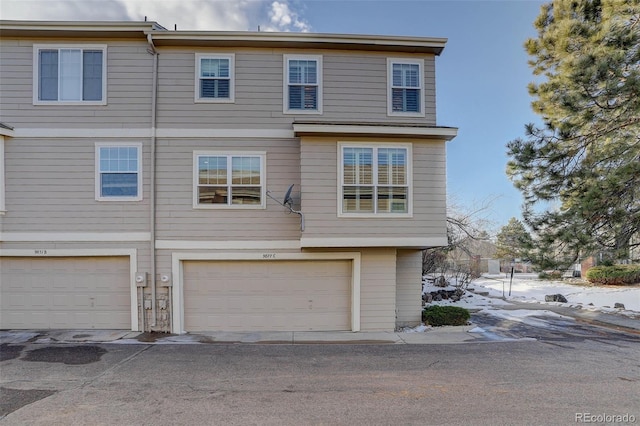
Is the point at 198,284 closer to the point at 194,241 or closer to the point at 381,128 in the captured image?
the point at 194,241

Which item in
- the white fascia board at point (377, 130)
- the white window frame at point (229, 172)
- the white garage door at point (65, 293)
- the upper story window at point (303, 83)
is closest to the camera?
the white fascia board at point (377, 130)

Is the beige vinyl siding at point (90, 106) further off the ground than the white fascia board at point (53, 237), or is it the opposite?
the beige vinyl siding at point (90, 106)

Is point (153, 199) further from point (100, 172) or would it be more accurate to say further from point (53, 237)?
point (53, 237)

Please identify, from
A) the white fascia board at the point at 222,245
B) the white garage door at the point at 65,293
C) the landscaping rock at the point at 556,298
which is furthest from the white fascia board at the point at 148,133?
the landscaping rock at the point at 556,298

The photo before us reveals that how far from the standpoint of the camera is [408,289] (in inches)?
405

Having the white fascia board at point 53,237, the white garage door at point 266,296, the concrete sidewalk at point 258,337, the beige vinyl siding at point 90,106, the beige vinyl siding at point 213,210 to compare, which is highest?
Answer: the beige vinyl siding at point 90,106

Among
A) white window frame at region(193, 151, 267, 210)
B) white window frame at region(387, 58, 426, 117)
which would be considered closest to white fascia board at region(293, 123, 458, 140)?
white window frame at region(387, 58, 426, 117)

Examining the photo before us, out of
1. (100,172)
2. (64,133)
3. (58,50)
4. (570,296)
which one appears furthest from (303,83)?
(570,296)

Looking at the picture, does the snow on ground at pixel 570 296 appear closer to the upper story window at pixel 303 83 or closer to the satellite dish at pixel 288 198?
the satellite dish at pixel 288 198

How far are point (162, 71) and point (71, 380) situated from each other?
24.7 feet

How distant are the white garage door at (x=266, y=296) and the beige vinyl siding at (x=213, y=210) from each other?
0.83m

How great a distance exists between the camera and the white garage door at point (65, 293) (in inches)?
373

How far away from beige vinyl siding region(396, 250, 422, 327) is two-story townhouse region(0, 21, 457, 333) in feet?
1.48

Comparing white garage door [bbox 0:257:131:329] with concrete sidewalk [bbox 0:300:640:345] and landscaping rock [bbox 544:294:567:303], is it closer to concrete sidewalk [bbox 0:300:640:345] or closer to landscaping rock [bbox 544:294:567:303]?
concrete sidewalk [bbox 0:300:640:345]
